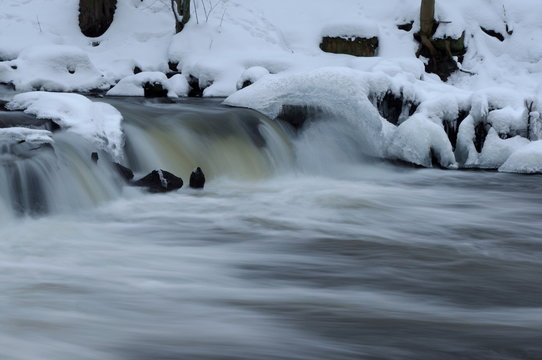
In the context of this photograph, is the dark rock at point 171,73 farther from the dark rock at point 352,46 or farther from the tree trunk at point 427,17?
the tree trunk at point 427,17

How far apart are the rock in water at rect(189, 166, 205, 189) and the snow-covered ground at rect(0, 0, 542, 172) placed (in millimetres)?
1963

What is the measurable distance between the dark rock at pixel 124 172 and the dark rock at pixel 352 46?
21.1ft

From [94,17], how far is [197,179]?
690 centimetres

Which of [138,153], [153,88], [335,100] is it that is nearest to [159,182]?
[138,153]

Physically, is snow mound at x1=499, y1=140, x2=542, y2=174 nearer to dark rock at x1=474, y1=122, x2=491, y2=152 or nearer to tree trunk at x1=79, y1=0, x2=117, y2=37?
dark rock at x1=474, y1=122, x2=491, y2=152

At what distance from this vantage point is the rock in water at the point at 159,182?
6.08m

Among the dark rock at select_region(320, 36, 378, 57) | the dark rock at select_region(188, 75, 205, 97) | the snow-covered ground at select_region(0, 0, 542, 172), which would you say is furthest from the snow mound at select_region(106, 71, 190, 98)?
the dark rock at select_region(320, 36, 378, 57)

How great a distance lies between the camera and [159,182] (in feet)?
20.0

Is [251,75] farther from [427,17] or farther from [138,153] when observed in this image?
[427,17]

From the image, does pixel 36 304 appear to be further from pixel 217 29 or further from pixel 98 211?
pixel 217 29

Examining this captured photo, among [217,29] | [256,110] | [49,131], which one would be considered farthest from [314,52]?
[49,131]

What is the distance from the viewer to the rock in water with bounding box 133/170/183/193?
6082mm

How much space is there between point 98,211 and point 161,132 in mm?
1771

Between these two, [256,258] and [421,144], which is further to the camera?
[421,144]
